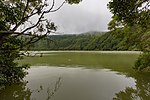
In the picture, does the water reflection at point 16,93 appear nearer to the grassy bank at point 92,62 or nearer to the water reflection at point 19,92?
the water reflection at point 19,92

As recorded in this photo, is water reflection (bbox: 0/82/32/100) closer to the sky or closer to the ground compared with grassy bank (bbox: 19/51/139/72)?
closer to the ground

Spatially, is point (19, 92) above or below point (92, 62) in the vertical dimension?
below

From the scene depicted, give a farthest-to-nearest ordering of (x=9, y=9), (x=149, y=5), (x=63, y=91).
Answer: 1. (x=63, y=91)
2. (x=149, y=5)
3. (x=9, y=9)

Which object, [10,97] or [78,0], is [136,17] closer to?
[78,0]

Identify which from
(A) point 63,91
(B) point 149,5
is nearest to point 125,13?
(B) point 149,5

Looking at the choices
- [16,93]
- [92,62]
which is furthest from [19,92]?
[92,62]

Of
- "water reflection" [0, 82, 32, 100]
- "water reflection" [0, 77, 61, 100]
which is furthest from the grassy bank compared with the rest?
"water reflection" [0, 82, 32, 100]

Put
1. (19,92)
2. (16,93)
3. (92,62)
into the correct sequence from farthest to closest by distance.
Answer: (92,62) < (19,92) < (16,93)

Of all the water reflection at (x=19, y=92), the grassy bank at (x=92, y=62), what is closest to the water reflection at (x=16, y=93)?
the water reflection at (x=19, y=92)

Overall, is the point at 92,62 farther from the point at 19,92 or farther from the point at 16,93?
the point at 16,93

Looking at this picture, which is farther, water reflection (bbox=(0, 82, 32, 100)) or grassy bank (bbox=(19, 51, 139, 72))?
grassy bank (bbox=(19, 51, 139, 72))

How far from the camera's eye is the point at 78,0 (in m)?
6.77

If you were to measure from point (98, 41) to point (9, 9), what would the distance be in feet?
593

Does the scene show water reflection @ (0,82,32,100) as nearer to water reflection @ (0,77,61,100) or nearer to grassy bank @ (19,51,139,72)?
water reflection @ (0,77,61,100)
